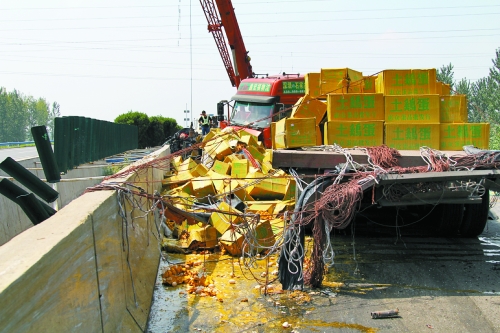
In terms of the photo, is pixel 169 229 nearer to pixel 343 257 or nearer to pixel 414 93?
pixel 343 257

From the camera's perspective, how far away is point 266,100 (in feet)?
41.9

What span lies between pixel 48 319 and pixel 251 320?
2850mm

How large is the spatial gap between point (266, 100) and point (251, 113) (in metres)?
0.75

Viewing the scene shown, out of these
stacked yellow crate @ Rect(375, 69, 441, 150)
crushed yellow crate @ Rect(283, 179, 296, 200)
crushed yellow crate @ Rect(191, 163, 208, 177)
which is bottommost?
crushed yellow crate @ Rect(283, 179, 296, 200)

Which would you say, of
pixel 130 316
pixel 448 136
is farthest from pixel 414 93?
pixel 130 316

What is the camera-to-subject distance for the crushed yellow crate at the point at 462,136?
7395mm

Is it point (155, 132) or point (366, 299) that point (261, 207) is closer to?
point (366, 299)

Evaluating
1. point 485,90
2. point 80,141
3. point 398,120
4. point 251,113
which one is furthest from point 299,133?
point 485,90

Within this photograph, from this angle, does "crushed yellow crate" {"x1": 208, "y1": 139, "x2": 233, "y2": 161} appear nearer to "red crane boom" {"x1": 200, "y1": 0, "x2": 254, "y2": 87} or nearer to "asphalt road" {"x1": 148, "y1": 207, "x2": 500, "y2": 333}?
"asphalt road" {"x1": 148, "y1": 207, "x2": 500, "y2": 333}

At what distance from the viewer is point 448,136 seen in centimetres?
744

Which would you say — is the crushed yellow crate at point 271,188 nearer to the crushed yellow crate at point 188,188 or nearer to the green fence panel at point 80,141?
the crushed yellow crate at point 188,188

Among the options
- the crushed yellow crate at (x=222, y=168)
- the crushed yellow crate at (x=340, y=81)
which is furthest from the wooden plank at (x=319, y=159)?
the crushed yellow crate at (x=222, y=168)

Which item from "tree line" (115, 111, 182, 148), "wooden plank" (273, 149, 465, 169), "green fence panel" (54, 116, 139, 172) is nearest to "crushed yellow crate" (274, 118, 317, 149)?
"wooden plank" (273, 149, 465, 169)

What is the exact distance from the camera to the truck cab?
12.6 meters
